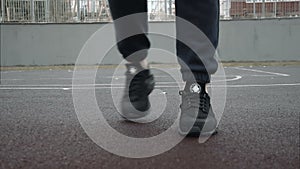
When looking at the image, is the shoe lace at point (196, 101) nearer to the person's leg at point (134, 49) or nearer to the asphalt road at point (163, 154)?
the asphalt road at point (163, 154)

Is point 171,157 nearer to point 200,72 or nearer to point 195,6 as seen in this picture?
point 200,72

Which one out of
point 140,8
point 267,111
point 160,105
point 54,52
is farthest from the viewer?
point 54,52

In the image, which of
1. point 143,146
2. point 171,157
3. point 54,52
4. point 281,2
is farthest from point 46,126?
point 281,2

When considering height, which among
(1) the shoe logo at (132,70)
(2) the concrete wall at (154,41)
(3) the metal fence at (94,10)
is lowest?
(2) the concrete wall at (154,41)

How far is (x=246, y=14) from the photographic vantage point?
1005cm

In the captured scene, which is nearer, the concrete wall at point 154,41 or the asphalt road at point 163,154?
the asphalt road at point 163,154

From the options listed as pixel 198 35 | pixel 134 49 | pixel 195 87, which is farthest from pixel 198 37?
pixel 134 49

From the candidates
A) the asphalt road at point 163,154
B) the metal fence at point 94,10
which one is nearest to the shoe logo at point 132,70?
the asphalt road at point 163,154

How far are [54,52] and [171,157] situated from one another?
902cm

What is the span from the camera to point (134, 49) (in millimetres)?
1602

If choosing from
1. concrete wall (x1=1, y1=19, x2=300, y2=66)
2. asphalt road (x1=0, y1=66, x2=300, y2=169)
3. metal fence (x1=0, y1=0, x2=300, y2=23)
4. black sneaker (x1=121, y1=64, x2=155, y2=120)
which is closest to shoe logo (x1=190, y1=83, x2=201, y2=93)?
asphalt road (x1=0, y1=66, x2=300, y2=169)

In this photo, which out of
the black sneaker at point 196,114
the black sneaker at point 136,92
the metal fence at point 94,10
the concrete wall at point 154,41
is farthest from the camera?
the metal fence at point 94,10

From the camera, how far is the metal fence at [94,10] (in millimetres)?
9820

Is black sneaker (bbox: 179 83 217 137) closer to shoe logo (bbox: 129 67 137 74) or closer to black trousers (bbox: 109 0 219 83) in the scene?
black trousers (bbox: 109 0 219 83)
